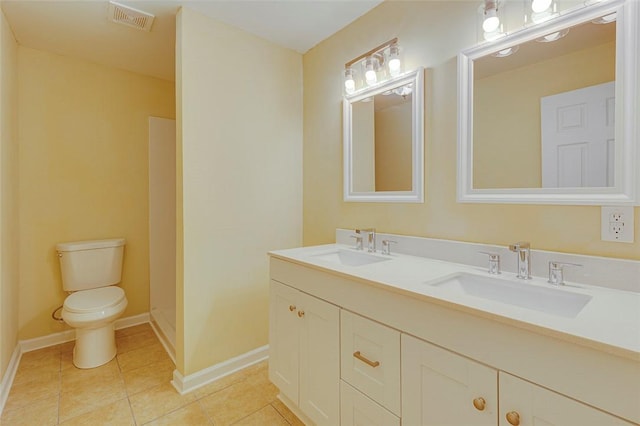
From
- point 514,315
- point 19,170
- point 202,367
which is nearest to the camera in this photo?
point 514,315

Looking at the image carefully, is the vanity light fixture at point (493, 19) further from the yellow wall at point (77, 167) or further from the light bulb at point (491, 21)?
the yellow wall at point (77, 167)

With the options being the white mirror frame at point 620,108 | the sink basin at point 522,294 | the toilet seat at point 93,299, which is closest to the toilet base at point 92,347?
the toilet seat at point 93,299

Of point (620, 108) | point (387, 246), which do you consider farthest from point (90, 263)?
point (620, 108)

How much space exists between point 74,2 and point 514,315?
8.55 ft

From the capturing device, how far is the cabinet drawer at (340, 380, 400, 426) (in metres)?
1.07

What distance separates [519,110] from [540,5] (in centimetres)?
39

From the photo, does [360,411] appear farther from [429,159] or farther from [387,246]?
[429,159]

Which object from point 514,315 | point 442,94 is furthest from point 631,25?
point 514,315

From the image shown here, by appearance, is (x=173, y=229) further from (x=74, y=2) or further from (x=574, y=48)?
(x=574, y=48)

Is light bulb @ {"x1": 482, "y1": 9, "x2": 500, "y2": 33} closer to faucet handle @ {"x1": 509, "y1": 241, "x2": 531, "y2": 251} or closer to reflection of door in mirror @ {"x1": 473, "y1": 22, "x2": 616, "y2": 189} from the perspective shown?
reflection of door in mirror @ {"x1": 473, "y1": 22, "x2": 616, "y2": 189}

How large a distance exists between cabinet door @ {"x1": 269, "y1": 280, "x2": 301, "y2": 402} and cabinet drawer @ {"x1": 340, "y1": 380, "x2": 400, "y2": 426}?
0.33 meters

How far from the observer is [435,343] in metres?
0.92

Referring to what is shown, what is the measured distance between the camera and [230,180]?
2012 mm

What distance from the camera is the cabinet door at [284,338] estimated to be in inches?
59.0
